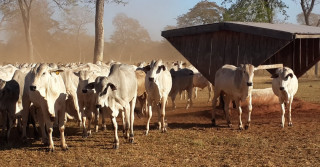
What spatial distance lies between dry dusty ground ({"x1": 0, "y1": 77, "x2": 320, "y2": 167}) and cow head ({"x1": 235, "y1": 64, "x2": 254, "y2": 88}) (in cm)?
134

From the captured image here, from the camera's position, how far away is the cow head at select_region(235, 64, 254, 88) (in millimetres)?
11125

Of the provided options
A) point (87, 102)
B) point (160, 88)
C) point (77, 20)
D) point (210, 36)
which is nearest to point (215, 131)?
point (160, 88)

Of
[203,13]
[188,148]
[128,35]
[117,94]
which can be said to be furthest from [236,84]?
[128,35]

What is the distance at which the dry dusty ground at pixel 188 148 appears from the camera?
7887 millimetres

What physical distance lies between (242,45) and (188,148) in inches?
244

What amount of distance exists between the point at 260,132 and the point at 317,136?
4.72ft

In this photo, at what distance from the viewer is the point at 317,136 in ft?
33.1

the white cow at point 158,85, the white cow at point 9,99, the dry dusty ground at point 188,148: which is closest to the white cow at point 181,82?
the dry dusty ground at point 188,148

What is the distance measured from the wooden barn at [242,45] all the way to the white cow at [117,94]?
16.0ft

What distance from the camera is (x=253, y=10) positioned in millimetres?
24125

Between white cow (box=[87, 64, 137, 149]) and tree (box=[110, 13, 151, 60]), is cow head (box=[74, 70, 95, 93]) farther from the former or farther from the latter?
tree (box=[110, 13, 151, 60])

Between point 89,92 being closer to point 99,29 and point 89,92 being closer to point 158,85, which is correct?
point 158,85

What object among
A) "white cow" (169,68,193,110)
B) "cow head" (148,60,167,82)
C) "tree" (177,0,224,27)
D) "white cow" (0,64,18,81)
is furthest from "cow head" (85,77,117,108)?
"tree" (177,0,224,27)

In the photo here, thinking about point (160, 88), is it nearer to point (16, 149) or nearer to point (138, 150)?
point (138, 150)
